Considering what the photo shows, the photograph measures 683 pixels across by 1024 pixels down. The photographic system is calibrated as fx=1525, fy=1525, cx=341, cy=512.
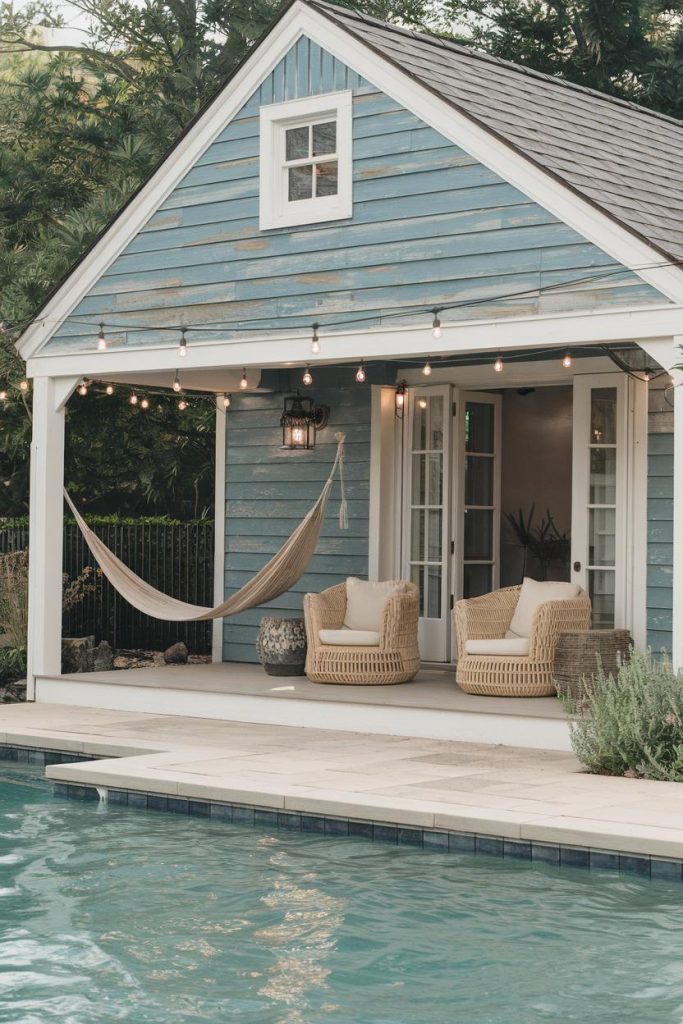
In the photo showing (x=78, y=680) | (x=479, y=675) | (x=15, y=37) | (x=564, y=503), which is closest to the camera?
(x=479, y=675)

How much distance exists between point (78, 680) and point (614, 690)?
4.34 meters

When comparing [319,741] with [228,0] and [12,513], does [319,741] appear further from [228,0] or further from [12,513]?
[228,0]

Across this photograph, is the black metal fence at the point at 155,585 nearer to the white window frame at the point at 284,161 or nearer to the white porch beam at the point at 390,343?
the white porch beam at the point at 390,343

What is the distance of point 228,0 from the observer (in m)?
17.7

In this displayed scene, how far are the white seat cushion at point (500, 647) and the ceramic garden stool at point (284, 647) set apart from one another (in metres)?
1.62

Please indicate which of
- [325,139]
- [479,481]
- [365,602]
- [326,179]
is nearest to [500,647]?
[365,602]

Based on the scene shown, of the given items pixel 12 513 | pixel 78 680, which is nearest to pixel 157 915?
pixel 78 680

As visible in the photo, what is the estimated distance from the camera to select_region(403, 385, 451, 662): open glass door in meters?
10.9

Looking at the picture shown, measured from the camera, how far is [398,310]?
9000 millimetres

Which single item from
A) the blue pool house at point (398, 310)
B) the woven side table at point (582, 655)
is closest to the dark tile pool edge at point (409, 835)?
the blue pool house at point (398, 310)

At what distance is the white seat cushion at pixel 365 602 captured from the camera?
10375 mm

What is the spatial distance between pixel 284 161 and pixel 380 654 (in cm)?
323

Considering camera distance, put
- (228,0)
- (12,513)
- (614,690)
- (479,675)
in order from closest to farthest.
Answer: (614,690)
(479,675)
(12,513)
(228,0)

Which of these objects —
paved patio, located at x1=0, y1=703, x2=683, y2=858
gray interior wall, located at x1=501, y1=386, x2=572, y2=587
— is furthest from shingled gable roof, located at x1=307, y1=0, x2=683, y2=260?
paved patio, located at x1=0, y1=703, x2=683, y2=858
